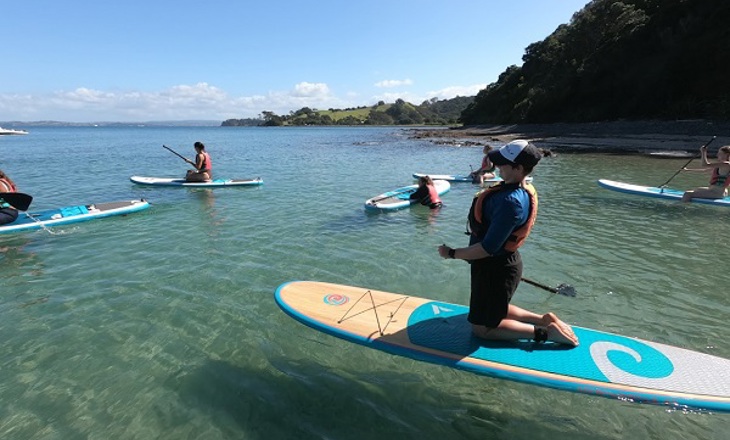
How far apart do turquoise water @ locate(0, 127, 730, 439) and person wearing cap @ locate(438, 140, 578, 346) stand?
2.78 ft

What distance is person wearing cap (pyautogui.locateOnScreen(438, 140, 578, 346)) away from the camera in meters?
3.50

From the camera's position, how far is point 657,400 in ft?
12.1

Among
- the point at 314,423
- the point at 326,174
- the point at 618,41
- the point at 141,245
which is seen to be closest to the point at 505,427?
the point at 314,423

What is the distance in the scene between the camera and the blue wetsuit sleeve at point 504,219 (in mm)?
3480

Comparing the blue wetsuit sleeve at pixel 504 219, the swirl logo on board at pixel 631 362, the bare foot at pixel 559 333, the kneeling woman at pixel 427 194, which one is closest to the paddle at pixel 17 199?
the kneeling woman at pixel 427 194

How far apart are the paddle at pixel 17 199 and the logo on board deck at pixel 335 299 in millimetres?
9797

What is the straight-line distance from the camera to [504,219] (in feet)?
11.5

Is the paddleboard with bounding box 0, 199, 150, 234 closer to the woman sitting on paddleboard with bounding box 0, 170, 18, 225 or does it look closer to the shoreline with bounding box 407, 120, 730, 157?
the woman sitting on paddleboard with bounding box 0, 170, 18, 225

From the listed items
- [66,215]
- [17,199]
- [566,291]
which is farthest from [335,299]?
[17,199]

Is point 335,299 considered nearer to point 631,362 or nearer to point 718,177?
point 631,362

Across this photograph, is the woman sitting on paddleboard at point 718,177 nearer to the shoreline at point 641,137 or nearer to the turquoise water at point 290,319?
the turquoise water at point 290,319

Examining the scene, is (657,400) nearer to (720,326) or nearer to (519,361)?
(519,361)

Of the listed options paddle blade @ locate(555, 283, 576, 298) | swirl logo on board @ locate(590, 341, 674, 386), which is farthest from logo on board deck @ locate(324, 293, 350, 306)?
paddle blade @ locate(555, 283, 576, 298)

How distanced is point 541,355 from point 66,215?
12795 mm
